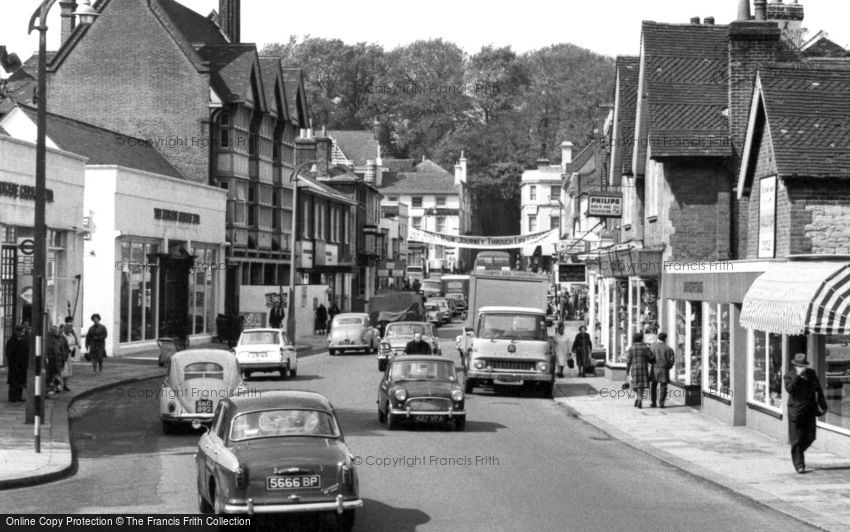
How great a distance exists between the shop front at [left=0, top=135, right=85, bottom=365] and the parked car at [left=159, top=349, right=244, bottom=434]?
29.8 feet

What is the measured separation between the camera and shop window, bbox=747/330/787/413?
23688 millimetres

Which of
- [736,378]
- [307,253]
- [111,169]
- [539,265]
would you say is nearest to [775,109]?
[736,378]

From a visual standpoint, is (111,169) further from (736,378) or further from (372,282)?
(372,282)

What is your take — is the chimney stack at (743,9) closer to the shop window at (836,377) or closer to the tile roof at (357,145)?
the shop window at (836,377)

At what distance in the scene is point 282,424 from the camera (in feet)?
47.1

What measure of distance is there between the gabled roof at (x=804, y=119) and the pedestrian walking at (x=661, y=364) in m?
4.36

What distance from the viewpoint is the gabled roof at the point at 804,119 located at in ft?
79.6

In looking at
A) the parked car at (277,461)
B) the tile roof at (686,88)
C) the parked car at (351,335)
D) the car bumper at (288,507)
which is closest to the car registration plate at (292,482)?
the parked car at (277,461)

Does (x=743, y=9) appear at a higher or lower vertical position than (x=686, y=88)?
higher

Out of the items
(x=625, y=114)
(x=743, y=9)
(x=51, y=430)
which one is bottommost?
(x=51, y=430)

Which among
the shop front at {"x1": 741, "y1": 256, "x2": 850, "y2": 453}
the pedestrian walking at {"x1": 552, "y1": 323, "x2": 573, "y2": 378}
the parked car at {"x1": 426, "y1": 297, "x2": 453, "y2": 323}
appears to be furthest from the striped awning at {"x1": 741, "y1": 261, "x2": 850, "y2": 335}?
the parked car at {"x1": 426, "y1": 297, "x2": 453, "y2": 323}

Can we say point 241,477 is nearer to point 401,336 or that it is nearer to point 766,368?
point 766,368

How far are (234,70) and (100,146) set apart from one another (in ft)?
39.9

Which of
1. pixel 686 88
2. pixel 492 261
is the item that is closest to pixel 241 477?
pixel 686 88
